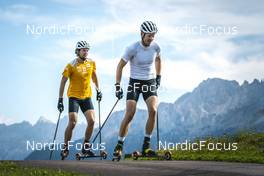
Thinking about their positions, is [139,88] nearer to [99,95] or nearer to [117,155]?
[117,155]

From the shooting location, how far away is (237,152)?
20.0 meters

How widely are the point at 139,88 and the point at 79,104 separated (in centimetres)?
383

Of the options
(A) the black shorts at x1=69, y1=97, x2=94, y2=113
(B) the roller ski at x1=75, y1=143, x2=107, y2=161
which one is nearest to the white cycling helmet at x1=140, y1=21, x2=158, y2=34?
(A) the black shorts at x1=69, y1=97, x2=94, y2=113

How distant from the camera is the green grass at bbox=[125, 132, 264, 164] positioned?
57.5 ft

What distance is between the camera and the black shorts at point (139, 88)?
15852 millimetres

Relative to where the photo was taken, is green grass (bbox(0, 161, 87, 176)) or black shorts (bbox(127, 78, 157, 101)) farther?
black shorts (bbox(127, 78, 157, 101))

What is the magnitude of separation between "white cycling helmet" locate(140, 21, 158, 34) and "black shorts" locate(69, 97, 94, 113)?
4.41 m

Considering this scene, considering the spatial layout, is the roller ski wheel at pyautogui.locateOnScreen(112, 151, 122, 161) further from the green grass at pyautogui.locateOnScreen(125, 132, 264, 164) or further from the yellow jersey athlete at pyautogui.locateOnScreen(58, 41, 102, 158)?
the green grass at pyautogui.locateOnScreen(125, 132, 264, 164)

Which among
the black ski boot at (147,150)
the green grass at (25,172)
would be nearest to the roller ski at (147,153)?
the black ski boot at (147,150)

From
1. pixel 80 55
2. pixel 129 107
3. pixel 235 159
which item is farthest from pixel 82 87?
pixel 235 159

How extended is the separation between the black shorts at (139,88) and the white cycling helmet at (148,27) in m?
1.50

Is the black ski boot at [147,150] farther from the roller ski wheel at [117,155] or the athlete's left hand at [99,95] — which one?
the athlete's left hand at [99,95]

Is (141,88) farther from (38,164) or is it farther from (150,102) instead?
(38,164)

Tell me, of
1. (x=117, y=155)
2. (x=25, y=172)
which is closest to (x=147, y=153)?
(x=117, y=155)
